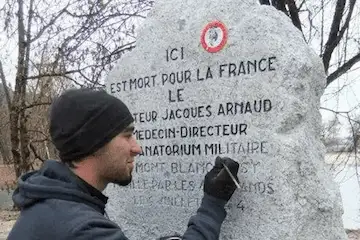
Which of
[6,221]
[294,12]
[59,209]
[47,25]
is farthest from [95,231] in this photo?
[6,221]

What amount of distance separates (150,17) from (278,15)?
0.77 m

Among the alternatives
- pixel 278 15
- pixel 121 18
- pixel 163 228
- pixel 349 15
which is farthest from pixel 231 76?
pixel 121 18

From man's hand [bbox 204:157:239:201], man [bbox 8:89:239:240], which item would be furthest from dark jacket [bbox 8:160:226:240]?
man's hand [bbox 204:157:239:201]

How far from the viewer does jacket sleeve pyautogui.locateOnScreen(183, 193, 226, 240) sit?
2260 mm

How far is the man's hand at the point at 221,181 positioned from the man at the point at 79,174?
11.0 inches

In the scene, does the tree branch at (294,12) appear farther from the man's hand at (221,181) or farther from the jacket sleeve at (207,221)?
the jacket sleeve at (207,221)

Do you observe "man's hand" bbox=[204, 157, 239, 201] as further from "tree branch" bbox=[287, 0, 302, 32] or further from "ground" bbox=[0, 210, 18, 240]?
"ground" bbox=[0, 210, 18, 240]

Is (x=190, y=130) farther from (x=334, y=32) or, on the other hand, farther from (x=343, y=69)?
(x=343, y=69)

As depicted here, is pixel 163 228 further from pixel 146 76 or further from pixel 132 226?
pixel 146 76

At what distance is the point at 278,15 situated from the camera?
2793 millimetres

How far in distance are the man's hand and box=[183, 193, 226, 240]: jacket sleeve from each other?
27 mm

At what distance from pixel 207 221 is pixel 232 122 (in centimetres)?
57

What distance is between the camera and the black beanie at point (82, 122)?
1961 mm

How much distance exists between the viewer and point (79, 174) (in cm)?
199
